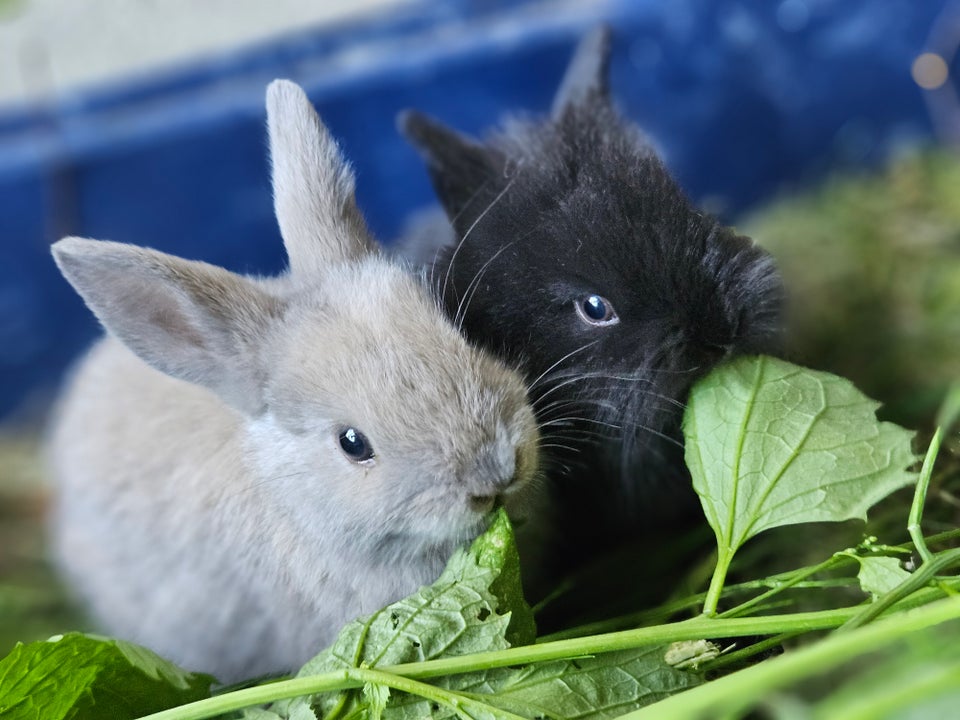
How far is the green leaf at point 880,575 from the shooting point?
43.3 inches

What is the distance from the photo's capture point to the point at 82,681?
3.94ft

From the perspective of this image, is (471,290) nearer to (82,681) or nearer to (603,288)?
(603,288)

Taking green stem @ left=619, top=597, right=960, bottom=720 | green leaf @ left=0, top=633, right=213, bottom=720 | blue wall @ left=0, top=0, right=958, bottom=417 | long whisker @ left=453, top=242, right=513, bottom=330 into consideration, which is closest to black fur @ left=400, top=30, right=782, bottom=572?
long whisker @ left=453, top=242, right=513, bottom=330

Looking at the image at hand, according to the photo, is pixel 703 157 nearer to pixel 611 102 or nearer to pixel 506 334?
pixel 611 102

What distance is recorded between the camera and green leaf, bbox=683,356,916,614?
1.18m

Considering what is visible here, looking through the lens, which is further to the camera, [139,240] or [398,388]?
[139,240]

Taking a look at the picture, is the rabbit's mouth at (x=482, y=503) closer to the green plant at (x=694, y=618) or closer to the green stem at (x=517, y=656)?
the green plant at (x=694, y=618)

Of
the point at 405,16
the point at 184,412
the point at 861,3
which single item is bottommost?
the point at 184,412

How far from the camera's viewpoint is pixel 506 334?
4.38 ft

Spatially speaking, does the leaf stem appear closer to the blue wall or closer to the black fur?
the black fur

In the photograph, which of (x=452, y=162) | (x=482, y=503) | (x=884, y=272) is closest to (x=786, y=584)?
(x=482, y=503)

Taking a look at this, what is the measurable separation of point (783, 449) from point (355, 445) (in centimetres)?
58

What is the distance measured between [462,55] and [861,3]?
1081 millimetres

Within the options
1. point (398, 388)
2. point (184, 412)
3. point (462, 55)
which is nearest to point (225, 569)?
point (184, 412)
